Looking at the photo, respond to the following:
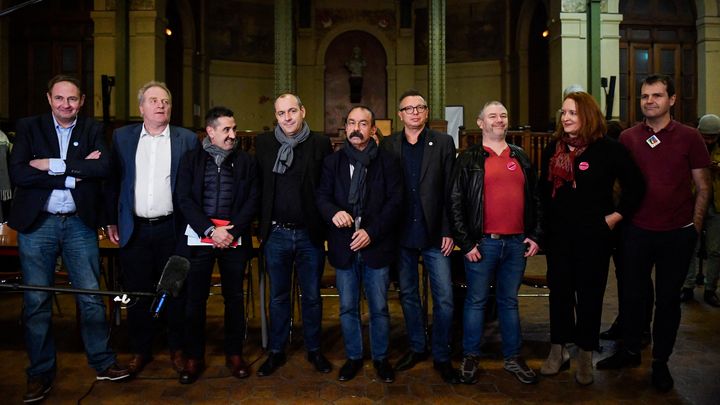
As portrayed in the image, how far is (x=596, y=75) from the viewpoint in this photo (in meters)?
11.1

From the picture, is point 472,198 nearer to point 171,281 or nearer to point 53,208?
point 171,281

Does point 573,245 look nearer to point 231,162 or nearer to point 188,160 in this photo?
point 231,162

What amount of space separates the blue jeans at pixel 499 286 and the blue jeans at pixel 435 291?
0.37ft

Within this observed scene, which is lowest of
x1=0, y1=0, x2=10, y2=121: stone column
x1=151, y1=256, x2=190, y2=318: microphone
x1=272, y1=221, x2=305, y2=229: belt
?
x1=151, y1=256, x2=190, y2=318: microphone

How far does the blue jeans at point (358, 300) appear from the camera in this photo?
3.35 m

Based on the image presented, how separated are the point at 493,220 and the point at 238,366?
1.73 meters

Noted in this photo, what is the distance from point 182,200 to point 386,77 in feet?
41.6

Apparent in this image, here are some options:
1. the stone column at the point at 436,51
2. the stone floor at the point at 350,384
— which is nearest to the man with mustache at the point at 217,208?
the stone floor at the point at 350,384

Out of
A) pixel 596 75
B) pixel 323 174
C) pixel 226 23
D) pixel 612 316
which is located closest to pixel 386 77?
pixel 226 23

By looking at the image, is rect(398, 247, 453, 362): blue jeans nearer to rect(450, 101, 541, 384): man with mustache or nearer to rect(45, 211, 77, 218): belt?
rect(450, 101, 541, 384): man with mustache

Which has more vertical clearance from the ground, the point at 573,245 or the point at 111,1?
the point at 111,1

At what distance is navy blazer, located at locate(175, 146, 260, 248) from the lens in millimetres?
3229

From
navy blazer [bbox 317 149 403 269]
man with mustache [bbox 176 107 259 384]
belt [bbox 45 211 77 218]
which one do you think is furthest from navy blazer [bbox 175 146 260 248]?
belt [bbox 45 211 77 218]

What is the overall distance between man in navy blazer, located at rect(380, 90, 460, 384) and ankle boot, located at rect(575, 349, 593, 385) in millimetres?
699
